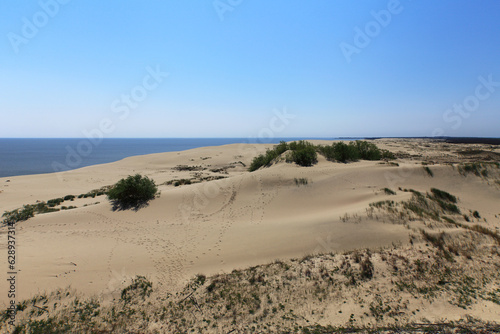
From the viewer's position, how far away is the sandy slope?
7512 millimetres

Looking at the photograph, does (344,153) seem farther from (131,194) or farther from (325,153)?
(131,194)

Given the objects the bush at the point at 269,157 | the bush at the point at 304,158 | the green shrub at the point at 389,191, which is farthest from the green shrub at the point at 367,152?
the green shrub at the point at 389,191

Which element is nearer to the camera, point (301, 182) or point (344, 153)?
point (301, 182)

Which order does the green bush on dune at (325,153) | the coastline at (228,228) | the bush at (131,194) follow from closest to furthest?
the coastline at (228,228), the bush at (131,194), the green bush on dune at (325,153)

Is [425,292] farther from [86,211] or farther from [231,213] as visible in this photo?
[86,211]

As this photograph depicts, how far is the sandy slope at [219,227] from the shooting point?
7.51 m

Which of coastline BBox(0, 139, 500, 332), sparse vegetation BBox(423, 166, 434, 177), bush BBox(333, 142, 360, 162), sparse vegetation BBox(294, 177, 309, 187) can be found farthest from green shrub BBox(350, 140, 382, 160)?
sparse vegetation BBox(294, 177, 309, 187)

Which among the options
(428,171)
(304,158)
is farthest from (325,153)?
(428,171)

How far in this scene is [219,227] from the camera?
1050 centimetres

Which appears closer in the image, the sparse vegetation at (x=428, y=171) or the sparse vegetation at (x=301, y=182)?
the sparse vegetation at (x=301, y=182)

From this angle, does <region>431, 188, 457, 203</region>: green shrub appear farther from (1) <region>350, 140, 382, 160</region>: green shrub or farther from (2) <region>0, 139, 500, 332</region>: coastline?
(1) <region>350, 140, 382, 160</region>: green shrub

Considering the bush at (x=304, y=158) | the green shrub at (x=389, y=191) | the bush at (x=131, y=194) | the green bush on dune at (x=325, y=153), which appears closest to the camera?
the green shrub at (x=389, y=191)

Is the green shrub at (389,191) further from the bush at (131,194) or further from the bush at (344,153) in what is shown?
the bush at (131,194)

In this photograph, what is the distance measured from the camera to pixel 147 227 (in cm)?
1054
